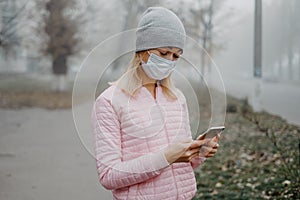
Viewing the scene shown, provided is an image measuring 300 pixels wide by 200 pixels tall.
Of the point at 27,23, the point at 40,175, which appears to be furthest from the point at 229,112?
the point at 27,23

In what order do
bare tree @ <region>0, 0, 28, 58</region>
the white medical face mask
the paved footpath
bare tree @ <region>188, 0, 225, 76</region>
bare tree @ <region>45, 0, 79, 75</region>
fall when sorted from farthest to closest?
bare tree @ <region>45, 0, 79, 75</region> → bare tree @ <region>0, 0, 28, 58</region> → bare tree @ <region>188, 0, 225, 76</region> → the paved footpath → the white medical face mask

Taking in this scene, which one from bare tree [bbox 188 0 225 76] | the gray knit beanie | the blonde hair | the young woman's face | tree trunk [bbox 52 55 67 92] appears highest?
bare tree [bbox 188 0 225 76]

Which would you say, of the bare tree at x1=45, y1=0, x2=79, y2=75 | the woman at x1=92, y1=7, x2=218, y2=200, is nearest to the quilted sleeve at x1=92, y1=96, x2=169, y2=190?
the woman at x1=92, y1=7, x2=218, y2=200

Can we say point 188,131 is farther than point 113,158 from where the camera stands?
Yes

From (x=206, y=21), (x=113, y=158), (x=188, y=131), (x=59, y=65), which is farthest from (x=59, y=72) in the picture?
(x=113, y=158)

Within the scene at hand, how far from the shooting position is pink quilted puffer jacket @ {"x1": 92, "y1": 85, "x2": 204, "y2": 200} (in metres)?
1.07

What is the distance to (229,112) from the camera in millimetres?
8039

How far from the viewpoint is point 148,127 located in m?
1.12

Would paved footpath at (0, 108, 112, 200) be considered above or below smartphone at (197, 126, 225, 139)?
below

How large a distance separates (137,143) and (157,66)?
8.0 inches

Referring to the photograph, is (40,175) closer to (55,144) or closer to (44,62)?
(55,144)

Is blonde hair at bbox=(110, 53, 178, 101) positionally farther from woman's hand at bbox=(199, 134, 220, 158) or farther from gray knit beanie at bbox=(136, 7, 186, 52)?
woman's hand at bbox=(199, 134, 220, 158)

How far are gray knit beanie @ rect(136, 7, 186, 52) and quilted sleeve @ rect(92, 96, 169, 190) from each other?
19 cm

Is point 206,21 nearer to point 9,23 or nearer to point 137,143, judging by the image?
point 9,23
